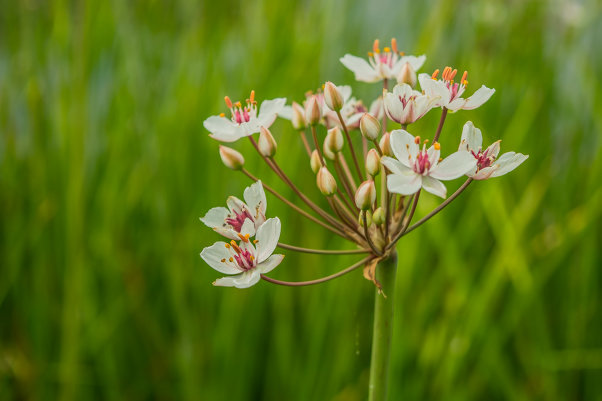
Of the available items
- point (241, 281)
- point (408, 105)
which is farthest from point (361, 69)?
point (241, 281)

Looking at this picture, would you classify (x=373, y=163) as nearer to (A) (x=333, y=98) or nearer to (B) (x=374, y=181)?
(B) (x=374, y=181)

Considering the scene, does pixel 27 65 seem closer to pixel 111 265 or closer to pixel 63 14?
pixel 63 14

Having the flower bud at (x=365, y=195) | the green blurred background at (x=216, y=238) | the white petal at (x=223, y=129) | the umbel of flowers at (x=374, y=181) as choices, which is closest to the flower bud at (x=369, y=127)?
the umbel of flowers at (x=374, y=181)

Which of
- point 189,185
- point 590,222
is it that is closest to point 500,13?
point 590,222

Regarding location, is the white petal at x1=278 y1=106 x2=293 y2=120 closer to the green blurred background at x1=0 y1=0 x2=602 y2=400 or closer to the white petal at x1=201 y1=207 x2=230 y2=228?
the white petal at x1=201 y1=207 x2=230 y2=228

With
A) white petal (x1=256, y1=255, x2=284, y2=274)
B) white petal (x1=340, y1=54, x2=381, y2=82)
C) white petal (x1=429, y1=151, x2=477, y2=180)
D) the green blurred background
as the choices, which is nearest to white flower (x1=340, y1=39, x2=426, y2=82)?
white petal (x1=340, y1=54, x2=381, y2=82)
